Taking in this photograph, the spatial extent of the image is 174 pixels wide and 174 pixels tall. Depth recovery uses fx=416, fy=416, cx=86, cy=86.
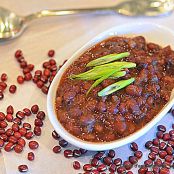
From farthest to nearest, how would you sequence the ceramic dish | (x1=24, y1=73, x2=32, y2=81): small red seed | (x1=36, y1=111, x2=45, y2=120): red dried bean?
(x1=24, y1=73, x2=32, y2=81): small red seed → (x1=36, y1=111, x2=45, y2=120): red dried bean → the ceramic dish

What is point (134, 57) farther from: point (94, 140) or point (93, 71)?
point (94, 140)

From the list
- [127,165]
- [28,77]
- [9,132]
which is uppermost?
[28,77]

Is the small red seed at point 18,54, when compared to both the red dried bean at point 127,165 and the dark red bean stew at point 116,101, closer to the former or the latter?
the dark red bean stew at point 116,101

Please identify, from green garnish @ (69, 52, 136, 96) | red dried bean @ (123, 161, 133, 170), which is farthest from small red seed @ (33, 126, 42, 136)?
red dried bean @ (123, 161, 133, 170)

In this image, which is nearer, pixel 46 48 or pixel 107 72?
pixel 107 72

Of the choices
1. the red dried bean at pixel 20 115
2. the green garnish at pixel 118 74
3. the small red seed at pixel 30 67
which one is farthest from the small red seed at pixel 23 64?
the green garnish at pixel 118 74

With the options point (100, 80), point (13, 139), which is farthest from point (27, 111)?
point (100, 80)

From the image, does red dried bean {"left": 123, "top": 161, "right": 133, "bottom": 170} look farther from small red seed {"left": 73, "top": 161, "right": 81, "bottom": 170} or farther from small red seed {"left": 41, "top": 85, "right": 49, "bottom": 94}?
small red seed {"left": 41, "top": 85, "right": 49, "bottom": 94}

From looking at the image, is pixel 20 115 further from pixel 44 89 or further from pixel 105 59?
pixel 105 59
